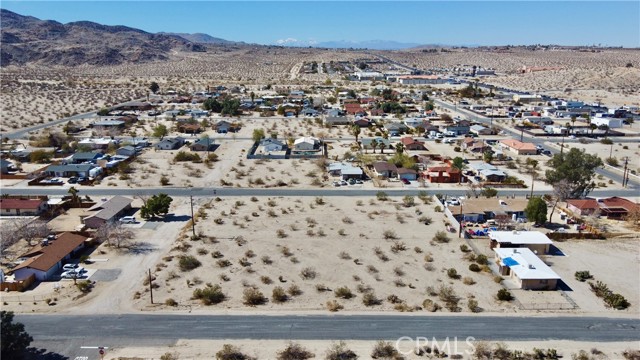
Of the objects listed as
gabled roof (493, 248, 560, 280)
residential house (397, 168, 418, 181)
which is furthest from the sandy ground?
residential house (397, 168, 418, 181)

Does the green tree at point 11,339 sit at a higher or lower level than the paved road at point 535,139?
lower

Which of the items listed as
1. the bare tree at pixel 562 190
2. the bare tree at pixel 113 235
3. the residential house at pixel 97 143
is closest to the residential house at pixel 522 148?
the bare tree at pixel 562 190

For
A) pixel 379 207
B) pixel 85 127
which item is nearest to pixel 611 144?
pixel 379 207

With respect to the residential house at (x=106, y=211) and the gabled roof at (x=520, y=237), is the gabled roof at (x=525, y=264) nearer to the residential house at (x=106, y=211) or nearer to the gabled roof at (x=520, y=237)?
the gabled roof at (x=520, y=237)

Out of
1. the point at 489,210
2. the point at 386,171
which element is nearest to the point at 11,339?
the point at 489,210

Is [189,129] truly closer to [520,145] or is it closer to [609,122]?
[520,145]
